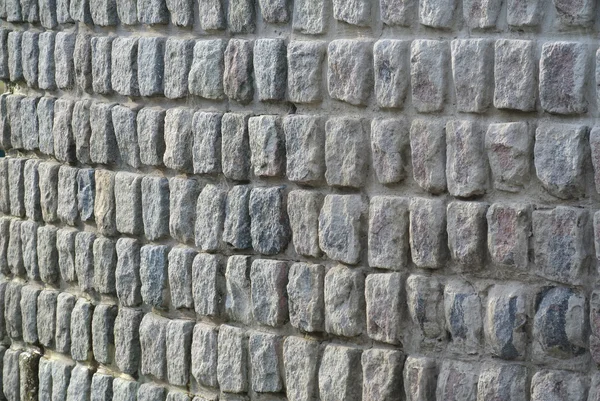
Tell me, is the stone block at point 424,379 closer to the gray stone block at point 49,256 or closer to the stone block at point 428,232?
the stone block at point 428,232

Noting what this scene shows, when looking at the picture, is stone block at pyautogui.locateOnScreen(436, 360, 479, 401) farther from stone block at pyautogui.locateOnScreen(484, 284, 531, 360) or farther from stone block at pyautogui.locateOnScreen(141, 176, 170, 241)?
stone block at pyautogui.locateOnScreen(141, 176, 170, 241)

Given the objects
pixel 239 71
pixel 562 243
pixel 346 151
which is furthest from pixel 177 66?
pixel 562 243

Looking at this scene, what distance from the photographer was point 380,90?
195 inches

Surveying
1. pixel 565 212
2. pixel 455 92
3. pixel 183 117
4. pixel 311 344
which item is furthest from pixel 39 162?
pixel 565 212

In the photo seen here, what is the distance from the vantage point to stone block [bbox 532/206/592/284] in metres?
4.36

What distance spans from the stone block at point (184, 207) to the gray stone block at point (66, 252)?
1040 millimetres

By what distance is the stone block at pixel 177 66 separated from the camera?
5848mm

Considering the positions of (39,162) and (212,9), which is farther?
(39,162)

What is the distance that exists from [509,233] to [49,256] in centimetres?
329

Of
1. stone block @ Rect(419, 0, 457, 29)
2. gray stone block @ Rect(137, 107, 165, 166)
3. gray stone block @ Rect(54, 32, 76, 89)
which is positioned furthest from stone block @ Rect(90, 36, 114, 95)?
stone block @ Rect(419, 0, 457, 29)

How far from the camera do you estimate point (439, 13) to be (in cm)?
469

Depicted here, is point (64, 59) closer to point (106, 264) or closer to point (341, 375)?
point (106, 264)

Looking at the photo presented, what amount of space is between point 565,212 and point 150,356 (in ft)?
8.42

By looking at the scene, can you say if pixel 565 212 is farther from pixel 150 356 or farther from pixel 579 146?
pixel 150 356
